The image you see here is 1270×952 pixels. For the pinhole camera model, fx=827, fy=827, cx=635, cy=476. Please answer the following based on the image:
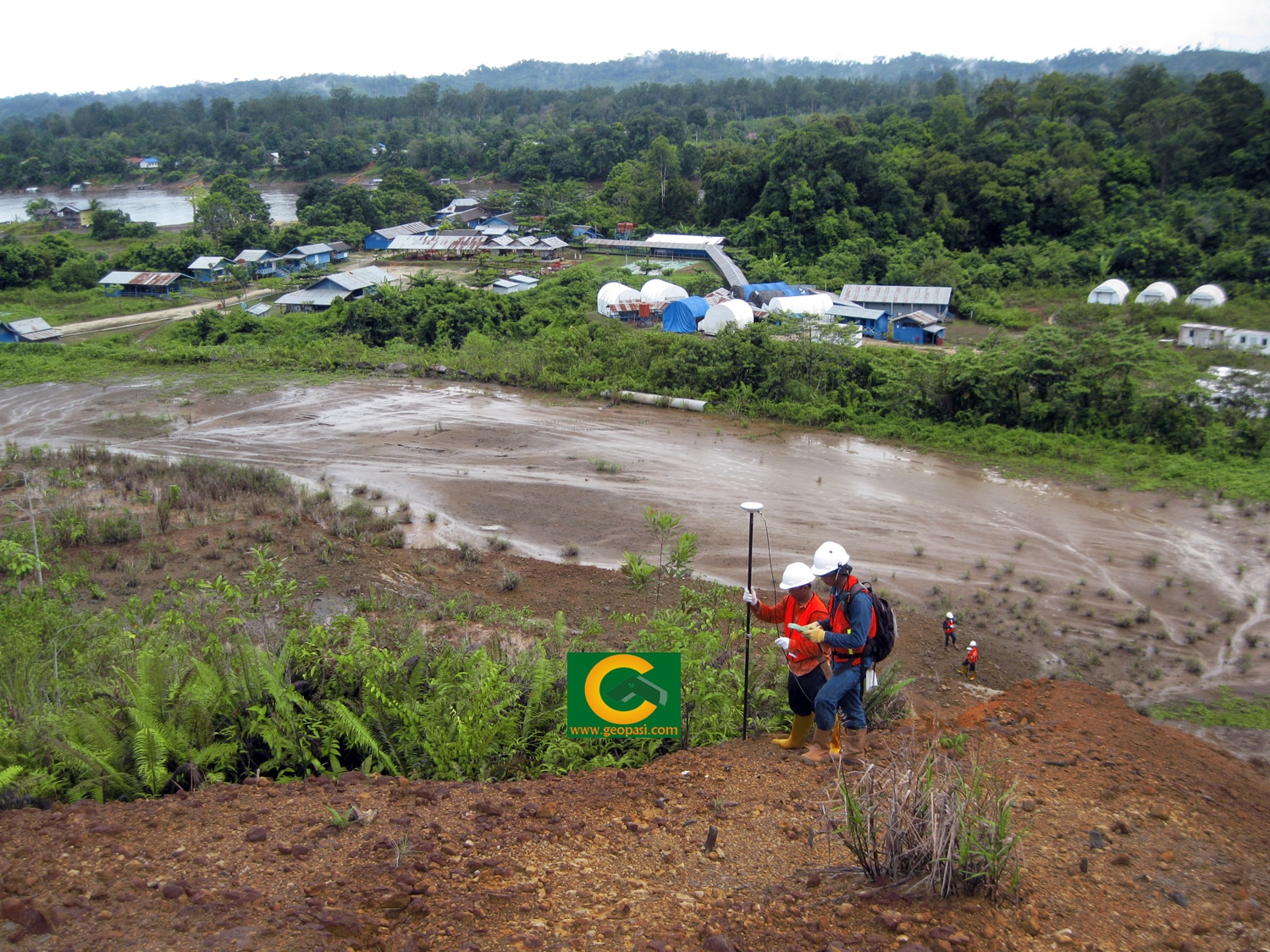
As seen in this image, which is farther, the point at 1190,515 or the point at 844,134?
the point at 844,134

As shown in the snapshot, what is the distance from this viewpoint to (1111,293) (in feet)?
108

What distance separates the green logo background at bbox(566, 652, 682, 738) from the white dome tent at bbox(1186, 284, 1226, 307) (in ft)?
110

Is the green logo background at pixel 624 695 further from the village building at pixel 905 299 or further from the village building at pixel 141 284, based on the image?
the village building at pixel 141 284

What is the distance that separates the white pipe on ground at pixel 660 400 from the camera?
21719mm

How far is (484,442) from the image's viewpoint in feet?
62.8

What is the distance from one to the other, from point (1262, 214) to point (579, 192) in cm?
4020

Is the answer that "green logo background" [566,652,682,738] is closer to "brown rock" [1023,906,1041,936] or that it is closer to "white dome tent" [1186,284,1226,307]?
"brown rock" [1023,906,1041,936]

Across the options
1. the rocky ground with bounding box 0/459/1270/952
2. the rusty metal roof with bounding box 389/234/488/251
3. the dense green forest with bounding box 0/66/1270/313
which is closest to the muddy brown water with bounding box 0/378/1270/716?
the rocky ground with bounding box 0/459/1270/952

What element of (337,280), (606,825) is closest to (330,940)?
(606,825)

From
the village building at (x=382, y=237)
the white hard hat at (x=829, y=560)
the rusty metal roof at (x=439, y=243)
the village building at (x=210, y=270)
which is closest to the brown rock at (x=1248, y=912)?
the white hard hat at (x=829, y=560)

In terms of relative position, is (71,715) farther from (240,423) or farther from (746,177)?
(746,177)

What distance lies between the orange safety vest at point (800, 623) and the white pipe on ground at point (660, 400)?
16.3 m

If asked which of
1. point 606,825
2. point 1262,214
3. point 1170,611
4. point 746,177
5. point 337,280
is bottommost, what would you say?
point 1170,611

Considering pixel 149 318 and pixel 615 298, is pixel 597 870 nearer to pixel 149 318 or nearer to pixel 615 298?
pixel 615 298
